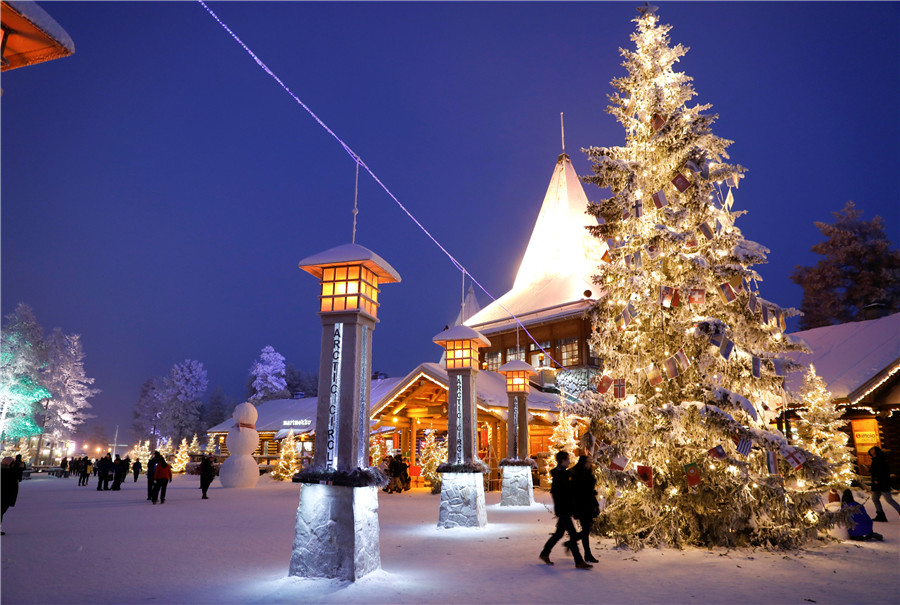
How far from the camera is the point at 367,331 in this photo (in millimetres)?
7996

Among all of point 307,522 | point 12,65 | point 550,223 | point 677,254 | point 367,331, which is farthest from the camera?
point 550,223

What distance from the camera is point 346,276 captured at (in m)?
7.75

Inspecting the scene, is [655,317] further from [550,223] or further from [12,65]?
[550,223]

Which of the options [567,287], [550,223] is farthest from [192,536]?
[550,223]

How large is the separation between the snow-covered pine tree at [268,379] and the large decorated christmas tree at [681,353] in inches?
1789

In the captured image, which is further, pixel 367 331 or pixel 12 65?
pixel 367 331

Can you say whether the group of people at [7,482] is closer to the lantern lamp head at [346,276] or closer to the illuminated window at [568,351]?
the lantern lamp head at [346,276]

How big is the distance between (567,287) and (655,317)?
2184cm

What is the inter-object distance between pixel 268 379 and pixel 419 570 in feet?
156

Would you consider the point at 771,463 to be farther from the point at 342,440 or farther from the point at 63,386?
the point at 63,386

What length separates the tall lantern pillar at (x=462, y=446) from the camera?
454 inches

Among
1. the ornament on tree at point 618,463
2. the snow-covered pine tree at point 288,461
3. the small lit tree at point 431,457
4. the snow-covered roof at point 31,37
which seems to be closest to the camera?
the snow-covered roof at point 31,37

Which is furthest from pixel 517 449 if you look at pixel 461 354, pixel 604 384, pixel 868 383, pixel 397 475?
pixel 868 383

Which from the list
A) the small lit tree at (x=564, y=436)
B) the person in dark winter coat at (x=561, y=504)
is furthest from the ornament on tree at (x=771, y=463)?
the small lit tree at (x=564, y=436)
